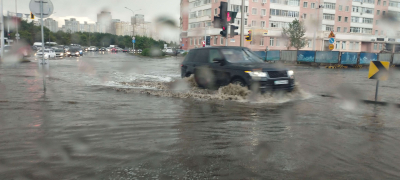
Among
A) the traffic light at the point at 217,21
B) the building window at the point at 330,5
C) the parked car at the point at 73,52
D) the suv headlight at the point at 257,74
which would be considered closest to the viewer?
the suv headlight at the point at 257,74

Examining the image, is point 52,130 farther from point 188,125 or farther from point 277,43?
point 277,43

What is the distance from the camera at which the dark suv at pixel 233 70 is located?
28.4ft

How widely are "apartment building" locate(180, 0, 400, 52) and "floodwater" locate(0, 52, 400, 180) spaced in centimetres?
5164

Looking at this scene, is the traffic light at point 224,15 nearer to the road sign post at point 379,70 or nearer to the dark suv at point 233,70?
the dark suv at point 233,70

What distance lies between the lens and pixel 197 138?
4.96 m

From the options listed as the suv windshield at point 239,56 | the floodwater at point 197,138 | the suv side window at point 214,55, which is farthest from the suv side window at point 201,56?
the floodwater at point 197,138

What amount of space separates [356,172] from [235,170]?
1.36 metres

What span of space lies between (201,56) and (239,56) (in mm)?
1441

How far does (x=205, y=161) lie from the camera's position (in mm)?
3908

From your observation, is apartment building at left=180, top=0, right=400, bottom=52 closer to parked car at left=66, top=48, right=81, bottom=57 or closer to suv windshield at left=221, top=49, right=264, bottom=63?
parked car at left=66, top=48, right=81, bottom=57

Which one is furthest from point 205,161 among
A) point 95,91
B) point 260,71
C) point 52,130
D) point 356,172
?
point 95,91

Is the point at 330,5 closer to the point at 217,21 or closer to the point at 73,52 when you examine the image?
the point at 73,52

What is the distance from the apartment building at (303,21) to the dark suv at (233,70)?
160ft

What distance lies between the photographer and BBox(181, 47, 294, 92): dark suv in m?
8.66
